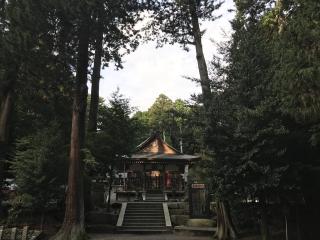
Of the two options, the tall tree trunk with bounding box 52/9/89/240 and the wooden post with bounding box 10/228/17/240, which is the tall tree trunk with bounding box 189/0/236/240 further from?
the wooden post with bounding box 10/228/17/240

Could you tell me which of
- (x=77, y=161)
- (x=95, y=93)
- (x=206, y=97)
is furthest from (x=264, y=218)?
(x=95, y=93)

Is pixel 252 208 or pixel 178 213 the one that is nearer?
pixel 252 208

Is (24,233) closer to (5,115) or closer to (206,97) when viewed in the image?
(5,115)

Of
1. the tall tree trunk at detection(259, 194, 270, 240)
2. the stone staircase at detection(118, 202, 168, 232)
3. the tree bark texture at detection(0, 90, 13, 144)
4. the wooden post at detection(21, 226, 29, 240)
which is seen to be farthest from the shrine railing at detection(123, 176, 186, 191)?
the tall tree trunk at detection(259, 194, 270, 240)

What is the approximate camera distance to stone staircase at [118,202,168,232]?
19.1m

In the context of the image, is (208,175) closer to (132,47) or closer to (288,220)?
(288,220)

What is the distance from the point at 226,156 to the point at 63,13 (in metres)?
8.66

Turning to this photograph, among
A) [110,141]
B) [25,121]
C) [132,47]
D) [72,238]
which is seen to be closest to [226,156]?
[72,238]

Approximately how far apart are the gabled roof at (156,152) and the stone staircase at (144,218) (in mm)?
7221

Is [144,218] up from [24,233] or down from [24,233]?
up

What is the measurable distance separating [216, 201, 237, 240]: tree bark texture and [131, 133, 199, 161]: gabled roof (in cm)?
1448

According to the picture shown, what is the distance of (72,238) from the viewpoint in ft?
49.3

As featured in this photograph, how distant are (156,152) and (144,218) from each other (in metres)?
12.4

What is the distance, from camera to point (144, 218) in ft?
68.8
